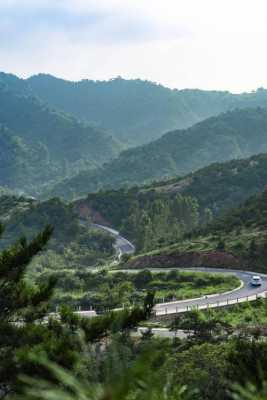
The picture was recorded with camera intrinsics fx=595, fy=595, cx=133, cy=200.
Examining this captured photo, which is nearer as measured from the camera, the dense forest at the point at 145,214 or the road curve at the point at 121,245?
the dense forest at the point at 145,214

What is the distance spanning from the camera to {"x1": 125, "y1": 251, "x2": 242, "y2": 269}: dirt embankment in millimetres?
60938

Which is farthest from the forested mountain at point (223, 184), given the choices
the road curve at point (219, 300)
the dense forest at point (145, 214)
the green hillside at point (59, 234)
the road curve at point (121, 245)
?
the road curve at point (219, 300)

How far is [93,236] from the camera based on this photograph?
110250 millimetres

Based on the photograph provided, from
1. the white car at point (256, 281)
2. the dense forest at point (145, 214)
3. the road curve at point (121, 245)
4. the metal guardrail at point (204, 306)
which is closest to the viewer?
the metal guardrail at point (204, 306)

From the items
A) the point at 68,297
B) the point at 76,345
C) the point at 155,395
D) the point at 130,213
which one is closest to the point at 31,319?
the point at 76,345

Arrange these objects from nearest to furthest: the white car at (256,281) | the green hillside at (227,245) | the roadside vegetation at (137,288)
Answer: the roadside vegetation at (137,288)
the white car at (256,281)
the green hillside at (227,245)

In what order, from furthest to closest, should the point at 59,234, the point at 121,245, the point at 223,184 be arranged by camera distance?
1. the point at 223,184
2. the point at 59,234
3. the point at 121,245

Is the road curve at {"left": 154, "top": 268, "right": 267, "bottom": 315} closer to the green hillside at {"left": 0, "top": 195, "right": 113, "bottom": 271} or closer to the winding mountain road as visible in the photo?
the winding mountain road

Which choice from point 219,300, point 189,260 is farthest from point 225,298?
point 189,260

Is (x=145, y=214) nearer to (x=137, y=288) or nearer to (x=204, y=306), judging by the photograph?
(x=137, y=288)

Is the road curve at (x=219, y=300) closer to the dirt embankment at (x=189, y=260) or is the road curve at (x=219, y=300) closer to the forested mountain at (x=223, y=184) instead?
the dirt embankment at (x=189, y=260)

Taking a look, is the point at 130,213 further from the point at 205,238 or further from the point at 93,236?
the point at 205,238

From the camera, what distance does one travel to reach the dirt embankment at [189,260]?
60938 mm

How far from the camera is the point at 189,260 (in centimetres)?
6378
